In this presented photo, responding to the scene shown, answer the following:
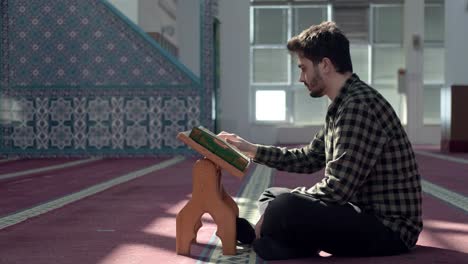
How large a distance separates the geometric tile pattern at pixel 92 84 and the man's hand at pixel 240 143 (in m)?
4.84

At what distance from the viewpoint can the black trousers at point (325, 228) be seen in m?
2.05

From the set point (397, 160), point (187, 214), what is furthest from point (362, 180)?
point (187, 214)

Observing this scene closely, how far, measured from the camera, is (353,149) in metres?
1.95

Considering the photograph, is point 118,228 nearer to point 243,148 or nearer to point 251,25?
point 243,148

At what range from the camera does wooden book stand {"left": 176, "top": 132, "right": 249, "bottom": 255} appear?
7.14 ft

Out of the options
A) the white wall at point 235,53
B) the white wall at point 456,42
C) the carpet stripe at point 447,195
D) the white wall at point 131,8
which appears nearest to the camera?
the carpet stripe at point 447,195

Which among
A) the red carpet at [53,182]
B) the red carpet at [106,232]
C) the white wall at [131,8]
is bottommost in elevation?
the red carpet at [53,182]

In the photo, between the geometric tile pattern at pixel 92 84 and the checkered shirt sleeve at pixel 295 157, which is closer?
the checkered shirt sleeve at pixel 295 157

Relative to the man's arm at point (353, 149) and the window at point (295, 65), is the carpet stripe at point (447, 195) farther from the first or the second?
the window at point (295, 65)

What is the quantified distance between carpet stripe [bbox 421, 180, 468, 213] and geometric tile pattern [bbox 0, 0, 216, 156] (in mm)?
3345

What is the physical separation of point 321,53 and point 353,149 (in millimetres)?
315

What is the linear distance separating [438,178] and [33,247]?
3.36 meters

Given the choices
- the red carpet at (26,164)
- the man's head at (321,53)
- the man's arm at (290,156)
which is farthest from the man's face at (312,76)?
the red carpet at (26,164)

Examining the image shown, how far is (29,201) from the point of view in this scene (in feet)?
12.0
